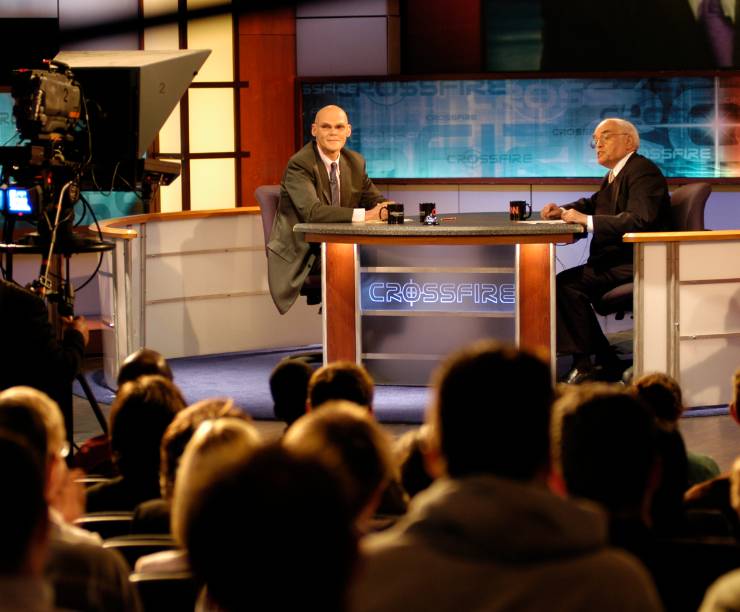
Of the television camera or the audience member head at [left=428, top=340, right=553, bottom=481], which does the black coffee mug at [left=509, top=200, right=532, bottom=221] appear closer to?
the television camera

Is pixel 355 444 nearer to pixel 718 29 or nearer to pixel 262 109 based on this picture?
pixel 262 109

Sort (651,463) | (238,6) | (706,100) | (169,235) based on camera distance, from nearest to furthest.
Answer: (651,463)
(169,235)
(706,100)
(238,6)

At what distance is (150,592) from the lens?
83.7 inches

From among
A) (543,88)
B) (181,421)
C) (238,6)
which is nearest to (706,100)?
(543,88)

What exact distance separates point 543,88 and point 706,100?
3.78 ft

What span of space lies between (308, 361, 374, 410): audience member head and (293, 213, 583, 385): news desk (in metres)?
2.70

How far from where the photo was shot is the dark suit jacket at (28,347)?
4043 mm

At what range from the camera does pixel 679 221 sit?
678 centimetres

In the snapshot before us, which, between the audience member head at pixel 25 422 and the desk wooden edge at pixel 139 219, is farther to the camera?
the desk wooden edge at pixel 139 219

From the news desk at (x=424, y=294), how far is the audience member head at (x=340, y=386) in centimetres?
270

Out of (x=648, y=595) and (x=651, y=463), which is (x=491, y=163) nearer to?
(x=651, y=463)

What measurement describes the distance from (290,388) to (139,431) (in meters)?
0.80

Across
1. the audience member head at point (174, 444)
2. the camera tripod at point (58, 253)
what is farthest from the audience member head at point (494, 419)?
the camera tripod at point (58, 253)

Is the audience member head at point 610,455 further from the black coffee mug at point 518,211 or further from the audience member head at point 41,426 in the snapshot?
the black coffee mug at point 518,211
